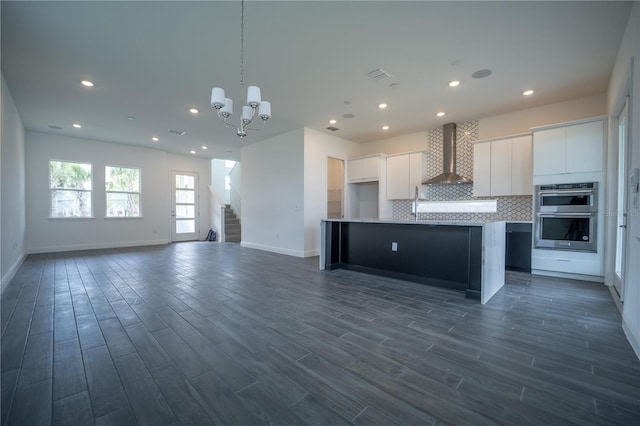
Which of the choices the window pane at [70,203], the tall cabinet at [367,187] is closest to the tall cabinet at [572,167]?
the tall cabinet at [367,187]

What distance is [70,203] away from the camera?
7176 millimetres

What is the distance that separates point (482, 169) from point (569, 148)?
1.31 m

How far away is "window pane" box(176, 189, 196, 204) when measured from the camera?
30.7 ft

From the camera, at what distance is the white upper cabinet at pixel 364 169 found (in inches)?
263

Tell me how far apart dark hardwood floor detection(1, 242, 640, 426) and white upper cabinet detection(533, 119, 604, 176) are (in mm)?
1924

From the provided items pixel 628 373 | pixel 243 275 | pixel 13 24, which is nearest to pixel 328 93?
pixel 243 275

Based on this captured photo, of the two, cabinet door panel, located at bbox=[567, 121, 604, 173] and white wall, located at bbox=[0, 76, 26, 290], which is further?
cabinet door panel, located at bbox=[567, 121, 604, 173]

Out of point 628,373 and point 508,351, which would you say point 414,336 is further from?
point 628,373

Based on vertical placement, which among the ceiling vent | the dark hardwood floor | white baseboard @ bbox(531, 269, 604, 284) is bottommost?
the dark hardwood floor

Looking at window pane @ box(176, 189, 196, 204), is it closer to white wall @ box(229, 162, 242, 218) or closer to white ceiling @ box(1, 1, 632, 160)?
white wall @ box(229, 162, 242, 218)

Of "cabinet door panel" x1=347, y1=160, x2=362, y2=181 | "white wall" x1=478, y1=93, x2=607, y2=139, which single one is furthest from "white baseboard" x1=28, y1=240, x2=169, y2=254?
"white wall" x1=478, y1=93, x2=607, y2=139

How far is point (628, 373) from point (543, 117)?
4699mm

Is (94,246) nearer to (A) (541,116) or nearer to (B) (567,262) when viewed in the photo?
(B) (567,262)

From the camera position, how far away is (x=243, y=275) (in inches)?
172
